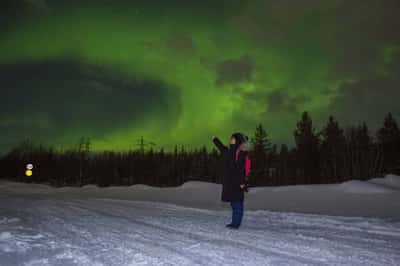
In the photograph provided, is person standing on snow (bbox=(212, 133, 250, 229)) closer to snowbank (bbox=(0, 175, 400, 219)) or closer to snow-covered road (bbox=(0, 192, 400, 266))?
snow-covered road (bbox=(0, 192, 400, 266))

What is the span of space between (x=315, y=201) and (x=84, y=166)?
90.0 meters

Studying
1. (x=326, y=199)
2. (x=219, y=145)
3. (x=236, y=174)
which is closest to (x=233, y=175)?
(x=236, y=174)

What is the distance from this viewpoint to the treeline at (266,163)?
59.1 metres

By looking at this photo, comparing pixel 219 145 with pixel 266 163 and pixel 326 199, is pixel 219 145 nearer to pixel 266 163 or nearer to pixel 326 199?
pixel 326 199

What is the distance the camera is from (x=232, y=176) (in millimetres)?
7422

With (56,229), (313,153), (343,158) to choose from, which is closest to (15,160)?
(313,153)

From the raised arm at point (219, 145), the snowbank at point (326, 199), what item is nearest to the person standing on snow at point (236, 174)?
the raised arm at point (219, 145)

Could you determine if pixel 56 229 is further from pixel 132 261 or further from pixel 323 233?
pixel 323 233

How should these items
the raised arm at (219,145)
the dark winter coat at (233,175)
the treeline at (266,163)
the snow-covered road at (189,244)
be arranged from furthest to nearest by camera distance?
the treeline at (266,163) → the raised arm at (219,145) → the dark winter coat at (233,175) → the snow-covered road at (189,244)

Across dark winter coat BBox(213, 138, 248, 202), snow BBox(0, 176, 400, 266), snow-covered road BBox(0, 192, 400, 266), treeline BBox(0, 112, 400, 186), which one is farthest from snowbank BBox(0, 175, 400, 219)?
treeline BBox(0, 112, 400, 186)

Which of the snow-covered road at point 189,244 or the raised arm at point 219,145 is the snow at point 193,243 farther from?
the raised arm at point 219,145

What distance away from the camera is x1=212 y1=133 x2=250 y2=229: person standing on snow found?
7.29m

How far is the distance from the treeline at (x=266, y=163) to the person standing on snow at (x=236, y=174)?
53119 millimetres

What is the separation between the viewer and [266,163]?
239ft
